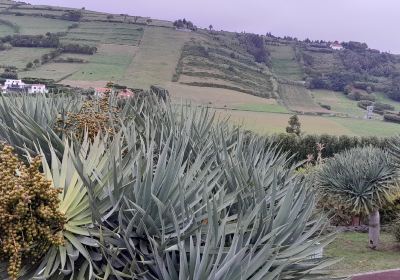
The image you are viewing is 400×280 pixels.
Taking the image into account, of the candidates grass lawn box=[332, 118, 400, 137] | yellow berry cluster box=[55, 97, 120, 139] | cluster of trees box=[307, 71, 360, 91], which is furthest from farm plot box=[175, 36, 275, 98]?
yellow berry cluster box=[55, 97, 120, 139]

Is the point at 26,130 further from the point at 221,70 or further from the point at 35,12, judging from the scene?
the point at 35,12

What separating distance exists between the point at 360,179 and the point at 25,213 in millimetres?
11842

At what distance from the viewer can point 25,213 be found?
3.18 meters

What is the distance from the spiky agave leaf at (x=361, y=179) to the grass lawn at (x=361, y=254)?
131 cm

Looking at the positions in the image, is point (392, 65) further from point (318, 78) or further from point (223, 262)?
point (223, 262)

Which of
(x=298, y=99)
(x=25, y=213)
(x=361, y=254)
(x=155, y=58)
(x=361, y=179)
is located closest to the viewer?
(x=25, y=213)

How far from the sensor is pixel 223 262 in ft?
10.9

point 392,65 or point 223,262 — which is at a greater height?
point 392,65

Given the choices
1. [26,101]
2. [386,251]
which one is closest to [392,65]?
[386,251]

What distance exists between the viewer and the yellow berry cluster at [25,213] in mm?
3088

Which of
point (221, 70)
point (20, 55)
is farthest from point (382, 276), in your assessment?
point (221, 70)

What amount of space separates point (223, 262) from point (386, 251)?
13.6 meters

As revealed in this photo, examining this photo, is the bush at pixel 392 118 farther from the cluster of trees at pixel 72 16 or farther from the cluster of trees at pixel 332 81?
the cluster of trees at pixel 72 16

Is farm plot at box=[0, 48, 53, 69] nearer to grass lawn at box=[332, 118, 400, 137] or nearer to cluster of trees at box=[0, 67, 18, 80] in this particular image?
cluster of trees at box=[0, 67, 18, 80]
